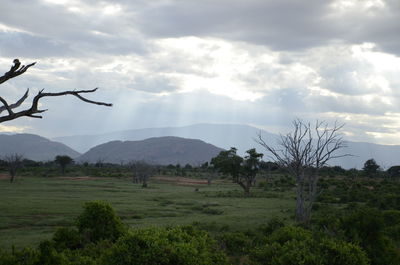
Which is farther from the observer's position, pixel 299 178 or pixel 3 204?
pixel 3 204

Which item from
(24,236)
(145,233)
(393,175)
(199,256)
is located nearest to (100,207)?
(145,233)

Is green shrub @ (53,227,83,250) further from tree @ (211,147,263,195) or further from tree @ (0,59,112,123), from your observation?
tree @ (211,147,263,195)

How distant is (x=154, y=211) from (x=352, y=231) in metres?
20.3

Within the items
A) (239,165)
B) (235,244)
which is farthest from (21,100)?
(239,165)

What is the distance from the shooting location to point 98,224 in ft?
40.9

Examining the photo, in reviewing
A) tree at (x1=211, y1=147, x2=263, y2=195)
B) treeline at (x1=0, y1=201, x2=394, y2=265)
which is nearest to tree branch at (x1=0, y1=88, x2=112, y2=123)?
treeline at (x1=0, y1=201, x2=394, y2=265)

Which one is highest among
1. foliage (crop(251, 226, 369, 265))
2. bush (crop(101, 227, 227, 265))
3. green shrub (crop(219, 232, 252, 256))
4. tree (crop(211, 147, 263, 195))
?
tree (crop(211, 147, 263, 195))

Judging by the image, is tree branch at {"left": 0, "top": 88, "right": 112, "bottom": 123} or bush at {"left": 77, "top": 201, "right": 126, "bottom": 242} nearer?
tree branch at {"left": 0, "top": 88, "right": 112, "bottom": 123}

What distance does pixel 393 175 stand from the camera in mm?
86562

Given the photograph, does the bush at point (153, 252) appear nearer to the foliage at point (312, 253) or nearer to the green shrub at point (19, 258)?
the green shrub at point (19, 258)

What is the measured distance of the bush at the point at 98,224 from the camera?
12367mm

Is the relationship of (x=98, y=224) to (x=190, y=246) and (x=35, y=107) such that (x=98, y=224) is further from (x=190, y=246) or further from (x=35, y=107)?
(x=35, y=107)

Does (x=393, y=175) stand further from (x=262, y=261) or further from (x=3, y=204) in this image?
(x=262, y=261)

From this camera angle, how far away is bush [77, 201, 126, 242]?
12367 millimetres
